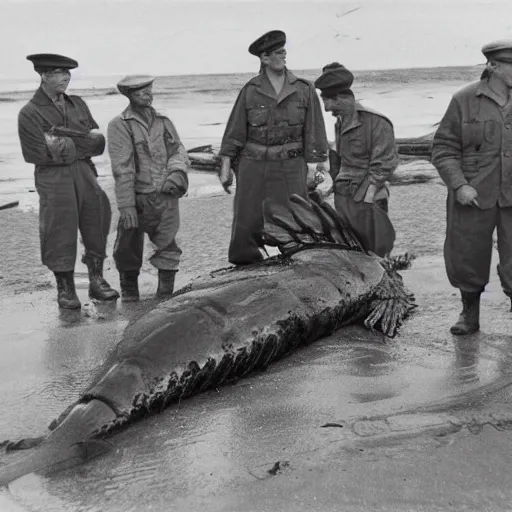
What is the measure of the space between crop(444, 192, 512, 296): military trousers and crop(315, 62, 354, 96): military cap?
142 cm

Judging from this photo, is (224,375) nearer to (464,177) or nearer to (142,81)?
(464,177)

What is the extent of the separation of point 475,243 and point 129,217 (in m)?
2.53

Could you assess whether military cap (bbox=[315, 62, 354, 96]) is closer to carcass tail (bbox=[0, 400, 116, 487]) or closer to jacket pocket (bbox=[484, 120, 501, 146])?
jacket pocket (bbox=[484, 120, 501, 146])

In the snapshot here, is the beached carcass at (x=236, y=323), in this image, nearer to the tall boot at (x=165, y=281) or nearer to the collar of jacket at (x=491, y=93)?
the tall boot at (x=165, y=281)

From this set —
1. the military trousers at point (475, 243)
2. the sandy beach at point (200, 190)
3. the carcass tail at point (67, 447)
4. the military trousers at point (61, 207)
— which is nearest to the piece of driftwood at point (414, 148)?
the sandy beach at point (200, 190)

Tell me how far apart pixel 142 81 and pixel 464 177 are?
2460mm

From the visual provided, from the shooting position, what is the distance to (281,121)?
657 cm

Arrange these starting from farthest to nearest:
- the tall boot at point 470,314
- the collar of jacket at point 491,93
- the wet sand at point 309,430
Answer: the tall boot at point 470,314 → the collar of jacket at point 491,93 → the wet sand at point 309,430

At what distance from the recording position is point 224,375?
4520 millimetres

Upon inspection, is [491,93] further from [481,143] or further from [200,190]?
[200,190]

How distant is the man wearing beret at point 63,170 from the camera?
6125 millimetres

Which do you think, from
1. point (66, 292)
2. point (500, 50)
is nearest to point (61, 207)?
point (66, 292)

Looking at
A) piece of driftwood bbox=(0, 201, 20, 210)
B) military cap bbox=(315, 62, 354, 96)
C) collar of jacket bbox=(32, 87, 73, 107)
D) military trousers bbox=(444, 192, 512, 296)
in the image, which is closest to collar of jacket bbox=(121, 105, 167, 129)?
collar of jacket bbox=(32, 87, 73, 107)

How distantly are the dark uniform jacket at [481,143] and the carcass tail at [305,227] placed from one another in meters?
0.93
